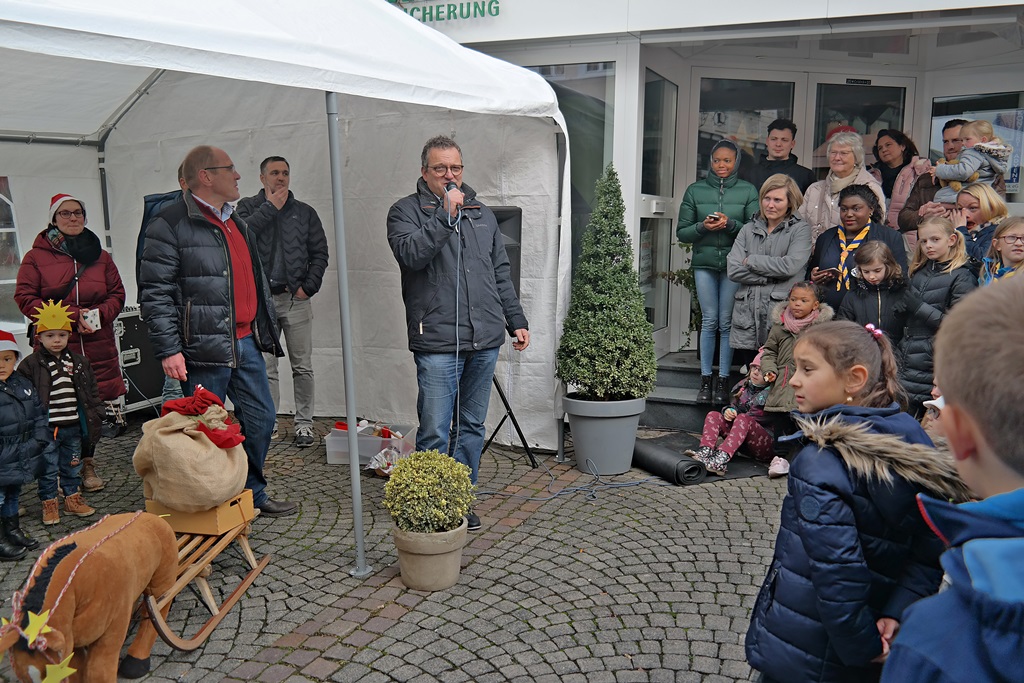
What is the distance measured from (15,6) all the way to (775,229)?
5.09m

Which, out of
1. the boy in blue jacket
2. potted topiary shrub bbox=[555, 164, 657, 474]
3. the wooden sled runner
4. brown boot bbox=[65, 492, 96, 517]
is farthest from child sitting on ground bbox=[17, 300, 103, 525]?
the boy in blue jacket

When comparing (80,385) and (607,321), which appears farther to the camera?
(607,321)

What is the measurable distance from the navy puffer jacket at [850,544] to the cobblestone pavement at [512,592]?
126 cm

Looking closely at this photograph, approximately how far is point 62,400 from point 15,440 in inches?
25.8

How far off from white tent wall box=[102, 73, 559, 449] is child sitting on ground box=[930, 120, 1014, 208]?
295cm

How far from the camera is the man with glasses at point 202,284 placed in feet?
14.2

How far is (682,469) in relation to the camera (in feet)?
18.3

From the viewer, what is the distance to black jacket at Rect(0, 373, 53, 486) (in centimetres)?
428

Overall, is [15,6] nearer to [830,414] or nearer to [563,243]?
[830,414]

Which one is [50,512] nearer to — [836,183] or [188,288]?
[188,288]

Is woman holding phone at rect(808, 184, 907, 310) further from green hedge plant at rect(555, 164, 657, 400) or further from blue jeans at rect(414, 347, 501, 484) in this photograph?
blue jeans at rect(414, 347, 501, 484)

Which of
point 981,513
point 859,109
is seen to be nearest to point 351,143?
point 859,109

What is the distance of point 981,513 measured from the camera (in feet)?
3.48

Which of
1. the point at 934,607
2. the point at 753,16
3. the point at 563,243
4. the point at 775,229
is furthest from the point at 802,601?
the point at 753,16
